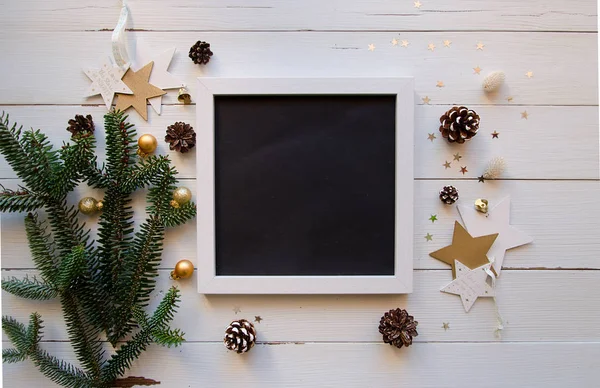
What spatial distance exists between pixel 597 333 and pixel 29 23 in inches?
46.2

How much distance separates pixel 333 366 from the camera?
26.2 inches

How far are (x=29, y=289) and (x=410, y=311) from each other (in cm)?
66

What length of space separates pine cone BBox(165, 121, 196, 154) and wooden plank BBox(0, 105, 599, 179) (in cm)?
2

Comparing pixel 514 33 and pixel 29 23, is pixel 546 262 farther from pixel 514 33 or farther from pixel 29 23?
pixel 29 23

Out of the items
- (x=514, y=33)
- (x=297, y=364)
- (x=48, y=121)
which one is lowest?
(x=297, y=364)

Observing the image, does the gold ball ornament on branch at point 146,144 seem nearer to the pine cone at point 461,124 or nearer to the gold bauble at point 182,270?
the gold bauble at point 182,270

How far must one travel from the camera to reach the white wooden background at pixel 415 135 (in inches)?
26.1

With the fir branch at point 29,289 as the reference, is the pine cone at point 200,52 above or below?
above

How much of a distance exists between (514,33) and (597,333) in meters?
0.56

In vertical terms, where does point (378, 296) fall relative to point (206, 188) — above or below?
below

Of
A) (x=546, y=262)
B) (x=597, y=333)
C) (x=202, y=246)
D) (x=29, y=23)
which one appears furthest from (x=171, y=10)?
(x=597, y=333)

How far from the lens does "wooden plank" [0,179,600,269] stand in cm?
67

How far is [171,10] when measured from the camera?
0.67 metres

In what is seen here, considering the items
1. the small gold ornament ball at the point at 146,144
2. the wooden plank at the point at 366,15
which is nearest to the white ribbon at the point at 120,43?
the wooden plank at the point at 366,15
